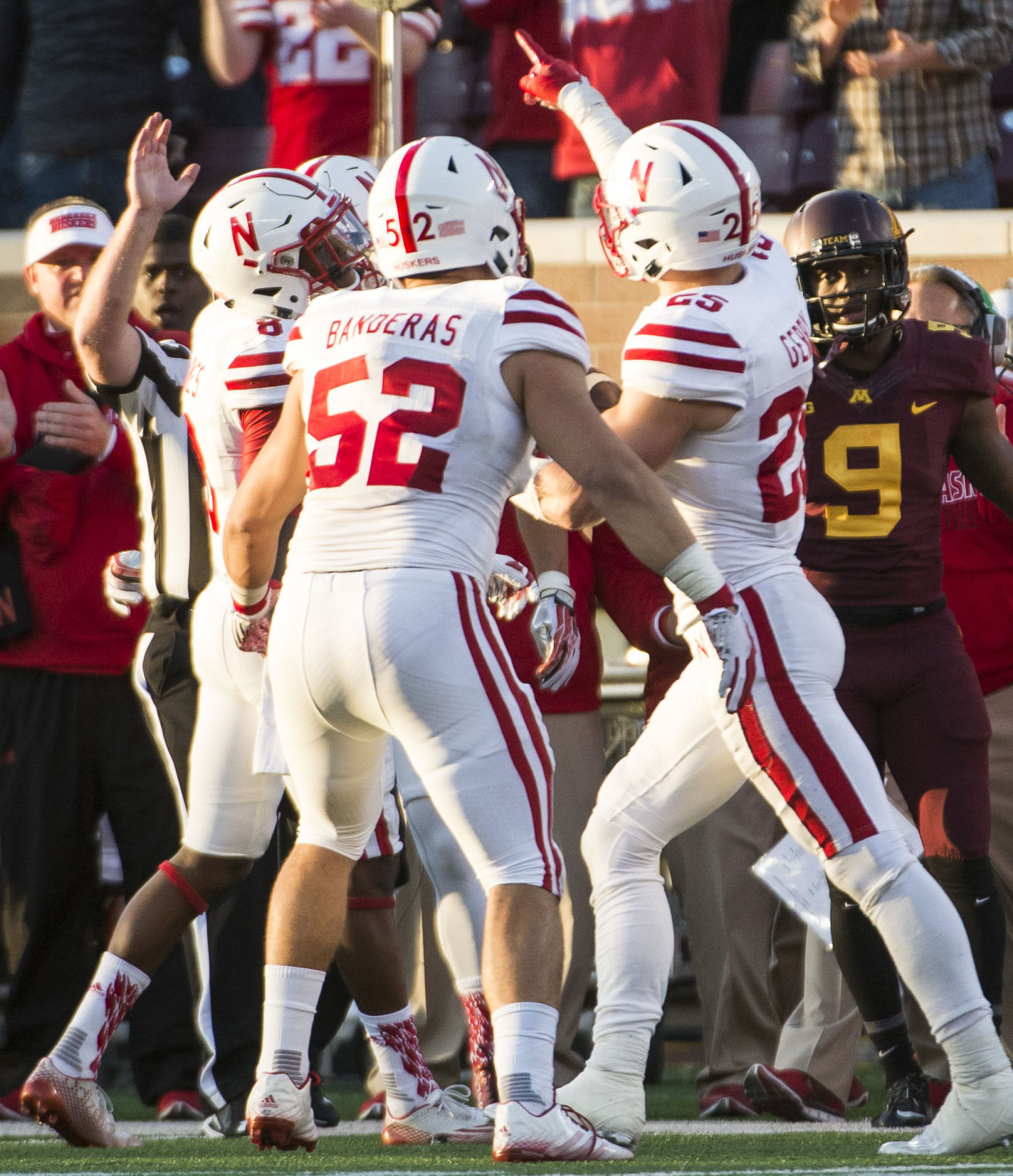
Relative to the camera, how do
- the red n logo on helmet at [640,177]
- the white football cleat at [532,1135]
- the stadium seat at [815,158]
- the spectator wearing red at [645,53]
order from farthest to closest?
1. the stadium seat at [815,158]
2. the spectator wearing red at [645,53]
3. the red n logo on helmet at [640,177]
4. the white football cleat at [532,1135]

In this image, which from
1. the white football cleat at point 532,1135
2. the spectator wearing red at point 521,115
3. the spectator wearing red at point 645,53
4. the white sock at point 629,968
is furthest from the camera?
the spectator wearing red at point 521,115

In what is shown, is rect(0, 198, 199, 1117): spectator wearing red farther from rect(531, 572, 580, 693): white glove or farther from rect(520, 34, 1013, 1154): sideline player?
rect(520, 34, 1013, 1154): sideline player

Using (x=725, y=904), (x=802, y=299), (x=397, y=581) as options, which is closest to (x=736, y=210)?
(x=802, y=299)

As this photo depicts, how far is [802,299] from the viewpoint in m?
3.85

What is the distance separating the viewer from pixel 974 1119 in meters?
3.39

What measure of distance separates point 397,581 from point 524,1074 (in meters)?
0.80

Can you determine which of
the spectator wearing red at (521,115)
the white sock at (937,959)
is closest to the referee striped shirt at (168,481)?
the white sock at (937,959)

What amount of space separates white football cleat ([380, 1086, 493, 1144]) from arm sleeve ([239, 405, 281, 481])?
1.30m

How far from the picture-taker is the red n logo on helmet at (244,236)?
4.10 meters

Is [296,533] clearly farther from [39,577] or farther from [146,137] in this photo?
[39,577]

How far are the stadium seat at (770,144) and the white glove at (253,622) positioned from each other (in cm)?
401

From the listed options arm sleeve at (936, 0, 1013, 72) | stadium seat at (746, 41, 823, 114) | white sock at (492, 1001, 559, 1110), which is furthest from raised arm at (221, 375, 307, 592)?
stadium seat at (746, 41, 823, 114)

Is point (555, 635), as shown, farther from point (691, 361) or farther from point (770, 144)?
point (770, 144)

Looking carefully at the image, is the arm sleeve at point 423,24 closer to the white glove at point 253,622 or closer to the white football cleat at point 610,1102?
the white glove at point 253,622
